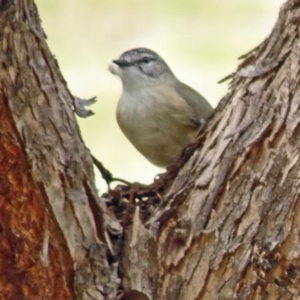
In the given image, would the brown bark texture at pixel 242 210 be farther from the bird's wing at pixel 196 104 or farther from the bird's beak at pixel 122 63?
the bird's beak at pixel 122 63

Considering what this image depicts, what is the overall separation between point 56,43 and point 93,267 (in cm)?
292

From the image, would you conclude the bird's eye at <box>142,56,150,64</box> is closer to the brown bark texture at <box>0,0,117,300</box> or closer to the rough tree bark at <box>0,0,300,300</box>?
the rough tree bark at <box>0,0,300,300</box>

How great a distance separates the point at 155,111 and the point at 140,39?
1.53m

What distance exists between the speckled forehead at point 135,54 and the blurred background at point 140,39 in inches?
34.7

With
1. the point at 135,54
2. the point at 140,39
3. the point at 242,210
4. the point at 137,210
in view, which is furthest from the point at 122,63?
the point at 242,210

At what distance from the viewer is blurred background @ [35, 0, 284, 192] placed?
521 centimetres

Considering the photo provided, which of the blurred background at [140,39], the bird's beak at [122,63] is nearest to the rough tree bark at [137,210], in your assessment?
the bird's beak at [122,63]

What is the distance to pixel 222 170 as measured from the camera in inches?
99.6

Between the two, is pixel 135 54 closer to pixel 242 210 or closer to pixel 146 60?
pixel 146 60

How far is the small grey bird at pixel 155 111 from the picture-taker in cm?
387

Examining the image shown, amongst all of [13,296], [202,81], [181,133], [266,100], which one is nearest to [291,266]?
[266,100]

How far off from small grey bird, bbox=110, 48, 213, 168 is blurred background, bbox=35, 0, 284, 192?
947 mm

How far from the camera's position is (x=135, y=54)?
14.0ft

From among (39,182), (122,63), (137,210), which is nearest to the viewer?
(39,182)
